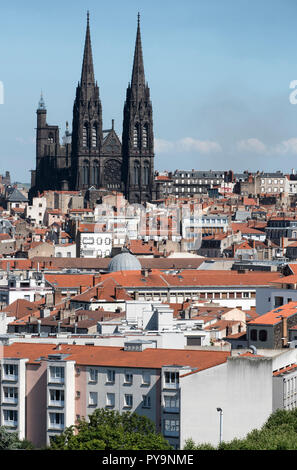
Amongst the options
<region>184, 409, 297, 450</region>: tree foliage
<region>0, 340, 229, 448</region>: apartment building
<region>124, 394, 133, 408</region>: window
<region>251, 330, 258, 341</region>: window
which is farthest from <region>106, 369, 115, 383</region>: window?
<region>251, 330, 258, 341</region>: window

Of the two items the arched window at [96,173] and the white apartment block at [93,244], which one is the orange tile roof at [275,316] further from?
the arched window at [96,173]

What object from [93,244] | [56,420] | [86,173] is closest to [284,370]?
[56,420]

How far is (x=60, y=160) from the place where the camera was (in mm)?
161750

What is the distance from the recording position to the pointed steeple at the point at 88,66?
14975 centimetres

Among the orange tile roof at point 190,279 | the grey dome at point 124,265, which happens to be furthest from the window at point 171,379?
the grey dome at point 124,265

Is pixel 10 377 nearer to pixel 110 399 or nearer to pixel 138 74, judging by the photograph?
pixel 110 399

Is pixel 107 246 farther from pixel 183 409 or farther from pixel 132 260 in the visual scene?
pixel 183 409

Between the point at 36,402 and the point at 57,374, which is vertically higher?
the point at 57,374

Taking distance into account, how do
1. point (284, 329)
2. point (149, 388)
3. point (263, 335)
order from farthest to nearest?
point (284, 329), point (263, 335), point (149, 388)

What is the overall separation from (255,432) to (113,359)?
525 cm

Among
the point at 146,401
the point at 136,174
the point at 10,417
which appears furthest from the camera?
the point at 136,174

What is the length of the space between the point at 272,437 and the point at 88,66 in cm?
11450

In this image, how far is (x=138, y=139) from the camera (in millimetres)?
150750

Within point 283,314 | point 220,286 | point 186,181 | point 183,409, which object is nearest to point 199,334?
point 283,314
